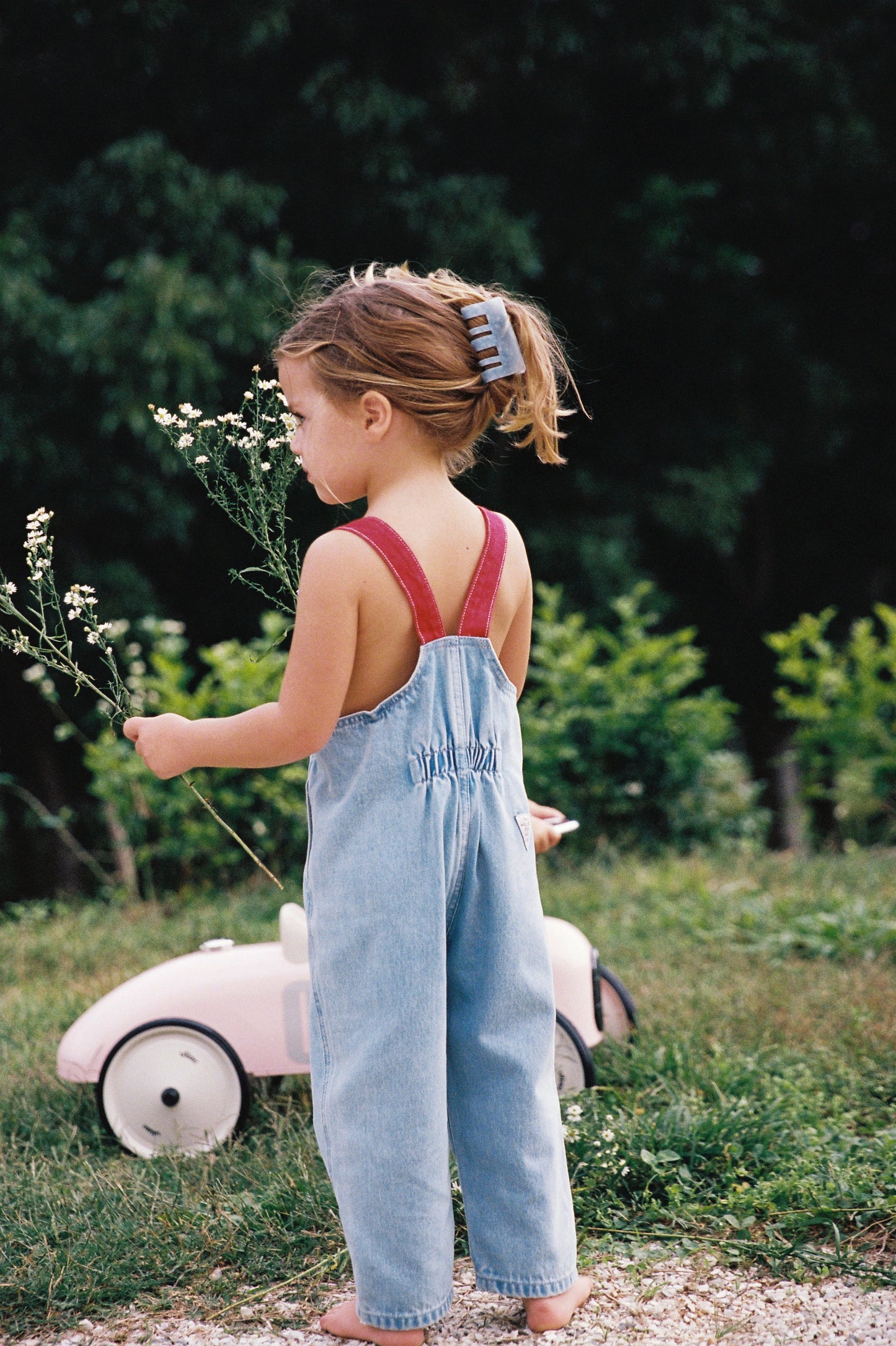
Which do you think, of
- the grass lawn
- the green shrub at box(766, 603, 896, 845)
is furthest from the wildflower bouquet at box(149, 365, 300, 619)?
the green shrub at box(766, 603, 896, 845)

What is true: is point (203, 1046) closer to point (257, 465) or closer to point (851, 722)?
point (257, 465)

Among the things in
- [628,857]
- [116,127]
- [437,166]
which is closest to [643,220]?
[437,166]

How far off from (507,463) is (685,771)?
3.34 m

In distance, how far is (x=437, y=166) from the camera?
7273mm

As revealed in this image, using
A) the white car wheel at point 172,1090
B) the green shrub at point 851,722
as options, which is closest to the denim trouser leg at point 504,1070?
the white car wheel at point 172,1090

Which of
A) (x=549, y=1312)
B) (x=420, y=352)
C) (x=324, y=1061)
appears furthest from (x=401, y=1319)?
(x=420, y=352)

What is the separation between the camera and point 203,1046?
2592 mm

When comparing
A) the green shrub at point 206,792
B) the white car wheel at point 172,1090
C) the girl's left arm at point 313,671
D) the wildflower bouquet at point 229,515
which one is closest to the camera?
the girl's left arm at point 313,671

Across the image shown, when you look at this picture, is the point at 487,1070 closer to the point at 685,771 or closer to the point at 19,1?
the point at 685,771

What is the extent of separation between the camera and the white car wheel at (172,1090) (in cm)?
257

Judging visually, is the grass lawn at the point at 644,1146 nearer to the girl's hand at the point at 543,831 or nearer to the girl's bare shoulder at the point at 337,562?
the girl's hand at the point at 543,831

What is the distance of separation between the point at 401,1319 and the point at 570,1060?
0.91m

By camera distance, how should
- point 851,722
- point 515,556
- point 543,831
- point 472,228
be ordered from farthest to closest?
point 472,228 < point 851,722 < point 543,831 < point 515,556

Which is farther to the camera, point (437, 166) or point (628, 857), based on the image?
point (437, 166)
